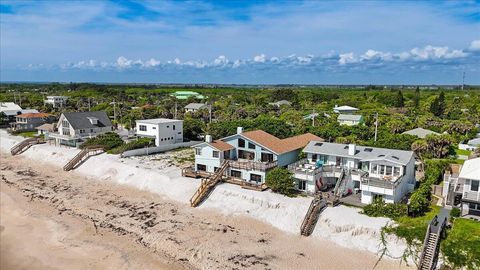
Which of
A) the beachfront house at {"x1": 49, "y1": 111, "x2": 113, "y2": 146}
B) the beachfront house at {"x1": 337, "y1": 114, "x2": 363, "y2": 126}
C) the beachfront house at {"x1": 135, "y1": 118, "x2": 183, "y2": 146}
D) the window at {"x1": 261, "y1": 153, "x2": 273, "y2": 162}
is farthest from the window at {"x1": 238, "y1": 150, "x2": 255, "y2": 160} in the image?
the beachfront house at {"x1": 337, "y1": 114, "x2": 363, "y2": 126}

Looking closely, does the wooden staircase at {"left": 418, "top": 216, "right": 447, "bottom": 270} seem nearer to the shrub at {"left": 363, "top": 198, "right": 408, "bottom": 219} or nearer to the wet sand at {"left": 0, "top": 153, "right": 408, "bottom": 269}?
the wet sand at {"left": 0, "top": 153, "right": 408, "bottom": 269}

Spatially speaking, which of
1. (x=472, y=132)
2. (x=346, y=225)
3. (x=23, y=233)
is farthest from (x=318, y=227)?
(x=472, y=132)

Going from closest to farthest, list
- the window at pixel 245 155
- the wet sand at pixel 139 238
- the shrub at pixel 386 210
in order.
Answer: the wet sand at pixel 139 238 → the shrub at pixel 386 210 → the window at pixel 245 155

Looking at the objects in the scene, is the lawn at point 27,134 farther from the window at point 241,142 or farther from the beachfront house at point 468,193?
the beachfront house at point 468,193

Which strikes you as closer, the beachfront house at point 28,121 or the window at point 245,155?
the window at point 245,155

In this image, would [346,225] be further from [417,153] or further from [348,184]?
[417,153]

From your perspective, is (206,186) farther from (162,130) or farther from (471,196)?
(162,130)

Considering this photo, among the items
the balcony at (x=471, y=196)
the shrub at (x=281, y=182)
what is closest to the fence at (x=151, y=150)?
the shrub at (x=281, y=182)
